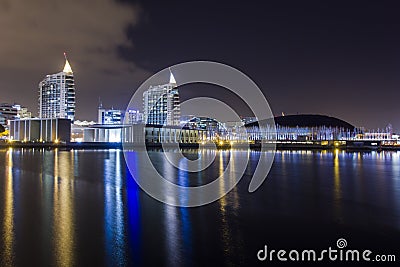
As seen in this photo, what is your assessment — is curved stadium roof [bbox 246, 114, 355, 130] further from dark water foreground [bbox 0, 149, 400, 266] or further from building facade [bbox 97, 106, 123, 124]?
dark water foreground [bbox 0, 149, 400, 266]

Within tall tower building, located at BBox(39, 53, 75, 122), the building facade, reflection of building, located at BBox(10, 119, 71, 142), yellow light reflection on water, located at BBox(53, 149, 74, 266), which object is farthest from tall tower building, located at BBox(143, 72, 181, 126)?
yellow light reflection on water, located at BBox(53, 149, 74, 266)

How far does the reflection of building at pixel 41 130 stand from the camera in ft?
334

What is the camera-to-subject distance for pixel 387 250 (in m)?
6.02

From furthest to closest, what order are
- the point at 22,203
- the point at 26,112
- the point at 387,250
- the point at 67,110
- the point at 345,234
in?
the point at 26,112 < the point at 67,110 < the point at 22,203 < the point at 345,234 < the point at 387,250

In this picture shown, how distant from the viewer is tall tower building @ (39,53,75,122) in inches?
5226

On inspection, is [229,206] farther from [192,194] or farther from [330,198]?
[330,198]

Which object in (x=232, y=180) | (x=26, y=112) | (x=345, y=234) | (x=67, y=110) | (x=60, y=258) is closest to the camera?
(x=60, y=258)

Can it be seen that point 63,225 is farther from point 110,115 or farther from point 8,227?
point 110,115

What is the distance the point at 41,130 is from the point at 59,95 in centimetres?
3506

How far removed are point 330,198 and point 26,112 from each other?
18697 cm

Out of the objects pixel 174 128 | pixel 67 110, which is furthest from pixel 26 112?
pixel 174 128

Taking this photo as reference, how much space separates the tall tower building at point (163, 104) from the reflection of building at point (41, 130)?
2140 inches

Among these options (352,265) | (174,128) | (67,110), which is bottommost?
(352,265)

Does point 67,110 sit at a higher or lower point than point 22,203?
higher
